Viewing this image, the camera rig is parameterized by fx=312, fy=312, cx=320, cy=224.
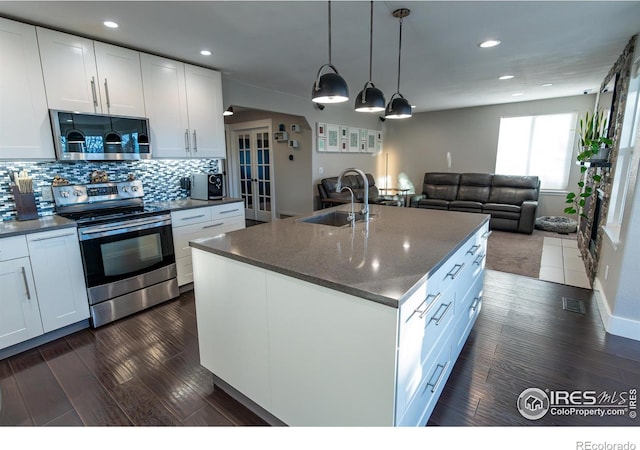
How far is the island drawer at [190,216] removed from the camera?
3.15 meters

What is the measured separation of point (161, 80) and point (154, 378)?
276 cm

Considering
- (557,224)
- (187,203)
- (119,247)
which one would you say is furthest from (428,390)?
(557,224)

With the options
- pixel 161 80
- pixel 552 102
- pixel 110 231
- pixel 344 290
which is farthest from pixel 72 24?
pixel 552 102

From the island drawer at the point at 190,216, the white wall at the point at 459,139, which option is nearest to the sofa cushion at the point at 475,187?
the white wall at the point at 459,139

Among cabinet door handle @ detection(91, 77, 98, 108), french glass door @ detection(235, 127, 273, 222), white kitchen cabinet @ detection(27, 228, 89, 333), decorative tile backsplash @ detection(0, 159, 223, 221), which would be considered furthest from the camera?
french glass door @ detection(235, 127, 273, 222)

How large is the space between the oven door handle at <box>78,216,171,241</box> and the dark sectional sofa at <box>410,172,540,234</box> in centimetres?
519

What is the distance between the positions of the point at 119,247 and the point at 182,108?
1610mm

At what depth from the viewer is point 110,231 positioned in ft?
8.70

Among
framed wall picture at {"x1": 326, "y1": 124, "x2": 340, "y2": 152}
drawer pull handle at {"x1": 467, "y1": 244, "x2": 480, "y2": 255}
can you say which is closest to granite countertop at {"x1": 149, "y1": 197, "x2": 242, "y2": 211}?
drawer pull handle at {"x1": 467, "y1": 244, "x2": 480, "y2": 255}

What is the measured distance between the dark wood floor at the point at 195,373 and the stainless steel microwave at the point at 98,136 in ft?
4.96

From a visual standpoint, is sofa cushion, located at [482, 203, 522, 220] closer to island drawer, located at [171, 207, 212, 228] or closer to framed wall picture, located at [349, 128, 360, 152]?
framed wall picture, located at [349, 128, 360, 152]

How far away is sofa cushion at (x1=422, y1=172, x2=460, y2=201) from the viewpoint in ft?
22.2

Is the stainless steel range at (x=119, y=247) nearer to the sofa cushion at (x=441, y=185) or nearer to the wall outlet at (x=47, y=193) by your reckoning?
the wall outlet at (x=47, y=193)
